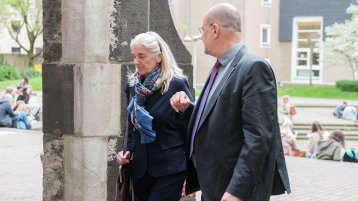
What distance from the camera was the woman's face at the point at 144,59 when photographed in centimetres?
371

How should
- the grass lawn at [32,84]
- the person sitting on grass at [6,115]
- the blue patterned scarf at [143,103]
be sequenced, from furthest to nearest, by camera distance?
the grass lawn at [32,84], the person sitting on grass at [6,115], the blue patterned scarf at [143,103]

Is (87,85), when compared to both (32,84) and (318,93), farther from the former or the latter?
(318,93)

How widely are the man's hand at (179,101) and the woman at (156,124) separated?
0.28 metres

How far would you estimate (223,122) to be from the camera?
295 cm

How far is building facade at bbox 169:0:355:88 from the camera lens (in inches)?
1854

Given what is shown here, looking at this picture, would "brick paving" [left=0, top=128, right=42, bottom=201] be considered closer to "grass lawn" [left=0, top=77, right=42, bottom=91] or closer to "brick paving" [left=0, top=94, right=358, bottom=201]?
"brick paving" [left=0, top=94, right=358, bottom=201]

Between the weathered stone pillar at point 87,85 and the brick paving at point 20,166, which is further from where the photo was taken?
the brick paving at point 20,166

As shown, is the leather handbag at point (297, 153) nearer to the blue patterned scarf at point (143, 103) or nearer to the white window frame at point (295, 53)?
the blue patterned scarf at point (143, 103)

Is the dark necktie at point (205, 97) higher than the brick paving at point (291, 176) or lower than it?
higher

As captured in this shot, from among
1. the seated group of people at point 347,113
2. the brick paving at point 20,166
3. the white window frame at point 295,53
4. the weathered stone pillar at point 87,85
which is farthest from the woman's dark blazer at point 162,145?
the white window frame at point 295,53

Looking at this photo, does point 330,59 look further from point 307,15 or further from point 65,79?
point 65,79

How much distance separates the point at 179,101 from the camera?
3.41 meters

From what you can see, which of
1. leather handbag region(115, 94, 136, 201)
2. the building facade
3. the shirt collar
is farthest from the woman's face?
the building facade

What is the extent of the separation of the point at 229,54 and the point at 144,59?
810 millimetres
